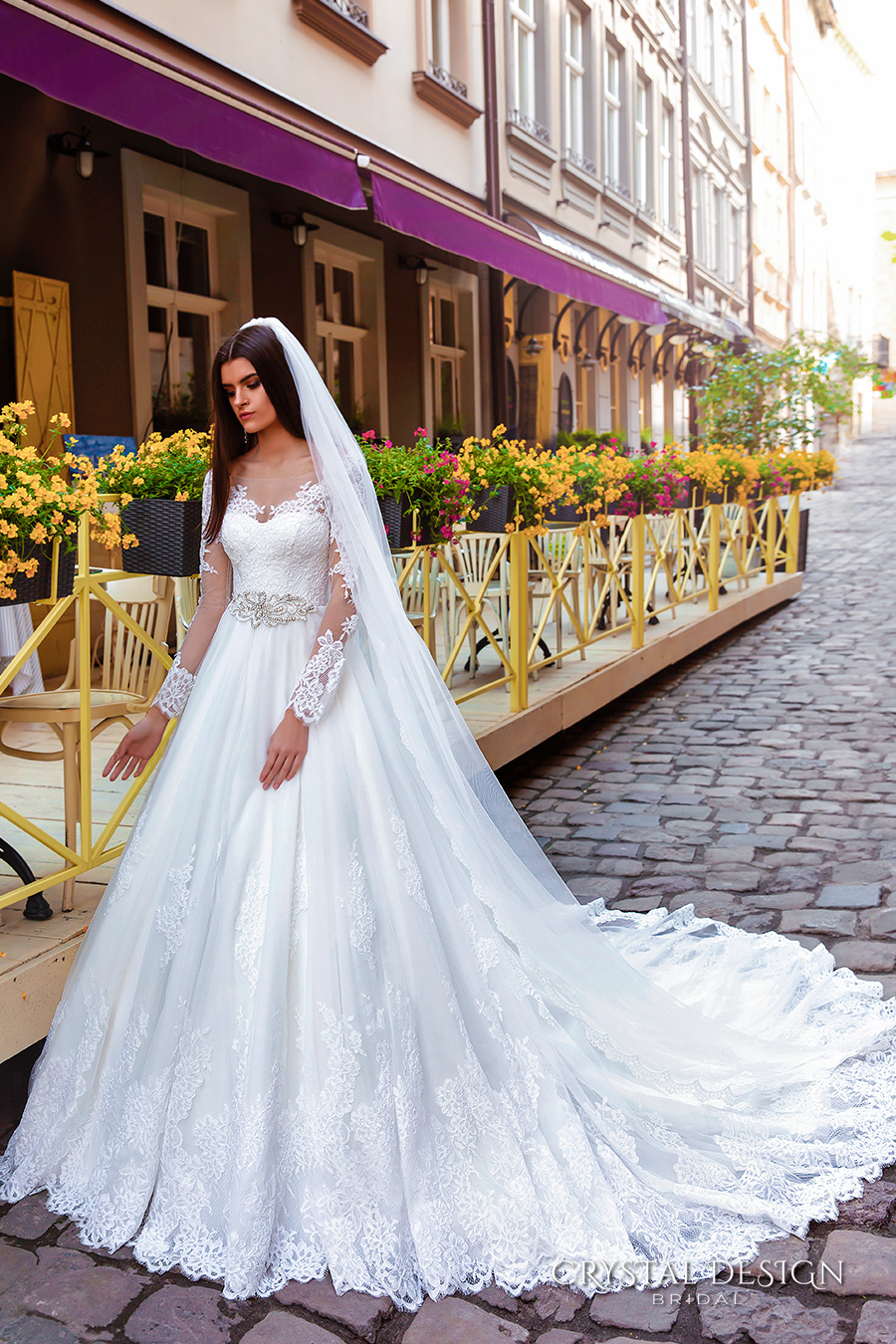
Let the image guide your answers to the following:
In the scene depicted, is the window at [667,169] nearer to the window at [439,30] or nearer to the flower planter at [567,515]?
the window at [439,30]

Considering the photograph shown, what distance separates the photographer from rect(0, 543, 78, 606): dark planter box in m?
2.84

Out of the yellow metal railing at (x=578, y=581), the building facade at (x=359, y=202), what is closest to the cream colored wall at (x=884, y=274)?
the building facade at (x=359, y=202)

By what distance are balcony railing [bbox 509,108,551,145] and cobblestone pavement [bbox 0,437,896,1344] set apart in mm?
5913

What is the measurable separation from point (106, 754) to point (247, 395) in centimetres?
287

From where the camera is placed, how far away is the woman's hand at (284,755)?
8.55ft

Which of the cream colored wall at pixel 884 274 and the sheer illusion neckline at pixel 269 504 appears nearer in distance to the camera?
the sheer illusion neckline at pixel 269 504

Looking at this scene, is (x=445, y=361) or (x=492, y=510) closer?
(x=492, y=510)

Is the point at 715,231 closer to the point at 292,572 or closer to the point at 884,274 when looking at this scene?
the point at 292,572

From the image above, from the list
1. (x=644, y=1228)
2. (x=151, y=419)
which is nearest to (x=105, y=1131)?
(x=644, y=1228)

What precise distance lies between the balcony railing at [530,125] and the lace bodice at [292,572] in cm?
1120

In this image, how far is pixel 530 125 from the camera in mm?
13070

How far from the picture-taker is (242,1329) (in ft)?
7.06

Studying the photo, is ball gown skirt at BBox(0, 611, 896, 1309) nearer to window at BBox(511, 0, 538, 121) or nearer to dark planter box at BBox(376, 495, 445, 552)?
dark planter box at BBox(376, 495, 445, 552)

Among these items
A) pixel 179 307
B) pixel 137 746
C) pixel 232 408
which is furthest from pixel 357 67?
pixel 137 746
